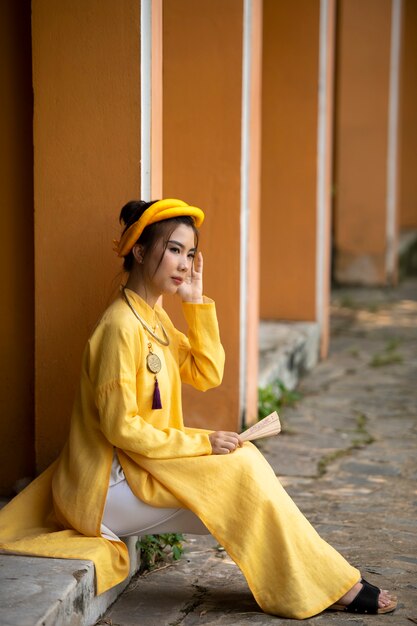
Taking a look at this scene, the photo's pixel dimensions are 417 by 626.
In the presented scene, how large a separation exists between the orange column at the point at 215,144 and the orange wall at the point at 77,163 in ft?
5.29

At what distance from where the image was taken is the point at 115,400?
3.30 meters

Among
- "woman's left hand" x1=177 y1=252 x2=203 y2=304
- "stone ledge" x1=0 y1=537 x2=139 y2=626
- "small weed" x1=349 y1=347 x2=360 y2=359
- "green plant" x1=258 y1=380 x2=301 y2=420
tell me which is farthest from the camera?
"small weed" x1=349 y1=347 x2=360 y2=359

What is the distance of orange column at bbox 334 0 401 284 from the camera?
36.7 ft

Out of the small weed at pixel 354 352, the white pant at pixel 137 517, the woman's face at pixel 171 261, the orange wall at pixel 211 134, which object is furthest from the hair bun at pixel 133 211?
the small weed at pixel 354 352

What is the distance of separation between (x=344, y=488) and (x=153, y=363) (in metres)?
1.80

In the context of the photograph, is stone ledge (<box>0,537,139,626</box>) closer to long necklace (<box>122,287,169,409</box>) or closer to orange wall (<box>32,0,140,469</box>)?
long necklace (<box>122,287,169,409</box>)

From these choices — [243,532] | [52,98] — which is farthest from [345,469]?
[52,98]

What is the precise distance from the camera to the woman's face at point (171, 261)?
352 centimetres

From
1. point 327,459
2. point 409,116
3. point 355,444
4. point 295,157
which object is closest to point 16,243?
point 327,459

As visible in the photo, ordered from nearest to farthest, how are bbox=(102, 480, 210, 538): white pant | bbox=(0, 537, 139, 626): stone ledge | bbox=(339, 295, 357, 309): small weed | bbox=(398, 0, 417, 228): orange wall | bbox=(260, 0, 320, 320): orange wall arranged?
bbox=(0, 537, 139, 626): stone ledge < bbox=(102, 480, 210, 538): white pant < bbox=(260, 0, 320, 320): orange wall < bbox=(339, 295, 357, 309): small weed < bbox=(398, 0, 417, 228): orange wall

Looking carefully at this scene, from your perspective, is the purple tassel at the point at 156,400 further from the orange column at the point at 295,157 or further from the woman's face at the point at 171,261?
the orange column at the point at 295,157

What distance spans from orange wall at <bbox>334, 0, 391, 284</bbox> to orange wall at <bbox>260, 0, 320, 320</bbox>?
380cm

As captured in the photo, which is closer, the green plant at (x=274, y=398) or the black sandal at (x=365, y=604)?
the black sandal at (x=365, y=604)

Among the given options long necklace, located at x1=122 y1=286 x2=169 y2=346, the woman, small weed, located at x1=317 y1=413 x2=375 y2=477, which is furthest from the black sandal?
small weed, located at x1=317 y1=413 x2=375 y2=477
